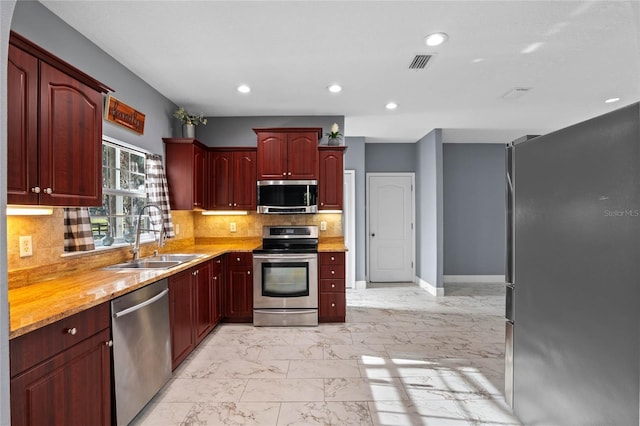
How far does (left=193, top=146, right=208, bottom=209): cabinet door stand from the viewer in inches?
160

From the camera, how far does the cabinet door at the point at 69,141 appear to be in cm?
176

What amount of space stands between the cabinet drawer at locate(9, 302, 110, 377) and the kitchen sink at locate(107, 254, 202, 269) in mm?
964

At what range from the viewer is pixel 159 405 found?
237 centimetres

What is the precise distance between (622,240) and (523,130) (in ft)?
16.2

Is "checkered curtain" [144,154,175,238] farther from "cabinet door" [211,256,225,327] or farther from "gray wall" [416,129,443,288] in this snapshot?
"gray wall" [416,129,443,288]

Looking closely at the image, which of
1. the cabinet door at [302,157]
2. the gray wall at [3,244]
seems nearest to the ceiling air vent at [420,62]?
the cabinet door at [302,157]

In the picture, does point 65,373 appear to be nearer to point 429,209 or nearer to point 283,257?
point 283,257

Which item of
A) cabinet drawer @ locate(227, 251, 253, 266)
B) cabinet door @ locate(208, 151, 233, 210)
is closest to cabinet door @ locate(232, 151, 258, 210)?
cabinet door @ locate(208, 151, 233, 210)

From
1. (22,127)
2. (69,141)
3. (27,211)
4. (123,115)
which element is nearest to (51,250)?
(27,211)

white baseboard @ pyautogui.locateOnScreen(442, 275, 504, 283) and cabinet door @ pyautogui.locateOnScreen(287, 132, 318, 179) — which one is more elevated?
cabinet door @ pyautogui.locateOnScreen(287, 132, 318, 179)

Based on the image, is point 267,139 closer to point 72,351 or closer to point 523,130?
point 72,351

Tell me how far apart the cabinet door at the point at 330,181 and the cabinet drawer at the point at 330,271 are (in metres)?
0.79

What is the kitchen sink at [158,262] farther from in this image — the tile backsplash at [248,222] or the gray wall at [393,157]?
the gray wall at [393,157]

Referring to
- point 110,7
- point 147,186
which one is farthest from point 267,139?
point 110,7
